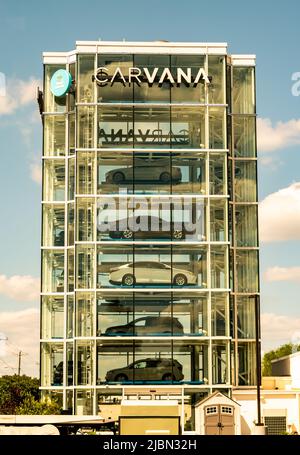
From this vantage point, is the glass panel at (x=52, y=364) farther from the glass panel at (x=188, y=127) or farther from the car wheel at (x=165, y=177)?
the glass panel at (x=188, y=127)

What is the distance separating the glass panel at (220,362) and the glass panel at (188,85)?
25.3m

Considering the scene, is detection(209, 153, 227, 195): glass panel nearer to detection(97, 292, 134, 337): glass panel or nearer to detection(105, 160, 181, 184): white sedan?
detection(105, 160, 181, 184): white sedan

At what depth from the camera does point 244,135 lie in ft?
297

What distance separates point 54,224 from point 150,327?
16.6 m

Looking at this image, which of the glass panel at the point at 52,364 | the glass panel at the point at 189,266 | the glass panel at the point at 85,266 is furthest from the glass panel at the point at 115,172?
the glass panel at the point at 52,364

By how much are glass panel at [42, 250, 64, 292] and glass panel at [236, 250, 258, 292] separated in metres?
19.3

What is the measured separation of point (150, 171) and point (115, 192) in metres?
4.16

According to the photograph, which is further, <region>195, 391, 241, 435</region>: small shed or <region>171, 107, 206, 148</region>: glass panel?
<region>171, 107, 206, 148</region>: glass panel

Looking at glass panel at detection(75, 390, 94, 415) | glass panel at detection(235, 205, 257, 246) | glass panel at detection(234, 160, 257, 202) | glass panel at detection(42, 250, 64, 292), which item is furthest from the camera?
glass panel at detection(234, 160, 257, 202)

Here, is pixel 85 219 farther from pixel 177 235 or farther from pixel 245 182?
pixel 245 182

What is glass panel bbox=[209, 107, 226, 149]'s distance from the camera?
84188 millimetres

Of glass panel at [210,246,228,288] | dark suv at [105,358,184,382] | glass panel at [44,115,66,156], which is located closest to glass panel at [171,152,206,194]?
glass panel at [210,246,228,288]

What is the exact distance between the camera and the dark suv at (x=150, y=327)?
78.6 meters

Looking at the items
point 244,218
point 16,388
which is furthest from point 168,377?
point 16,388
